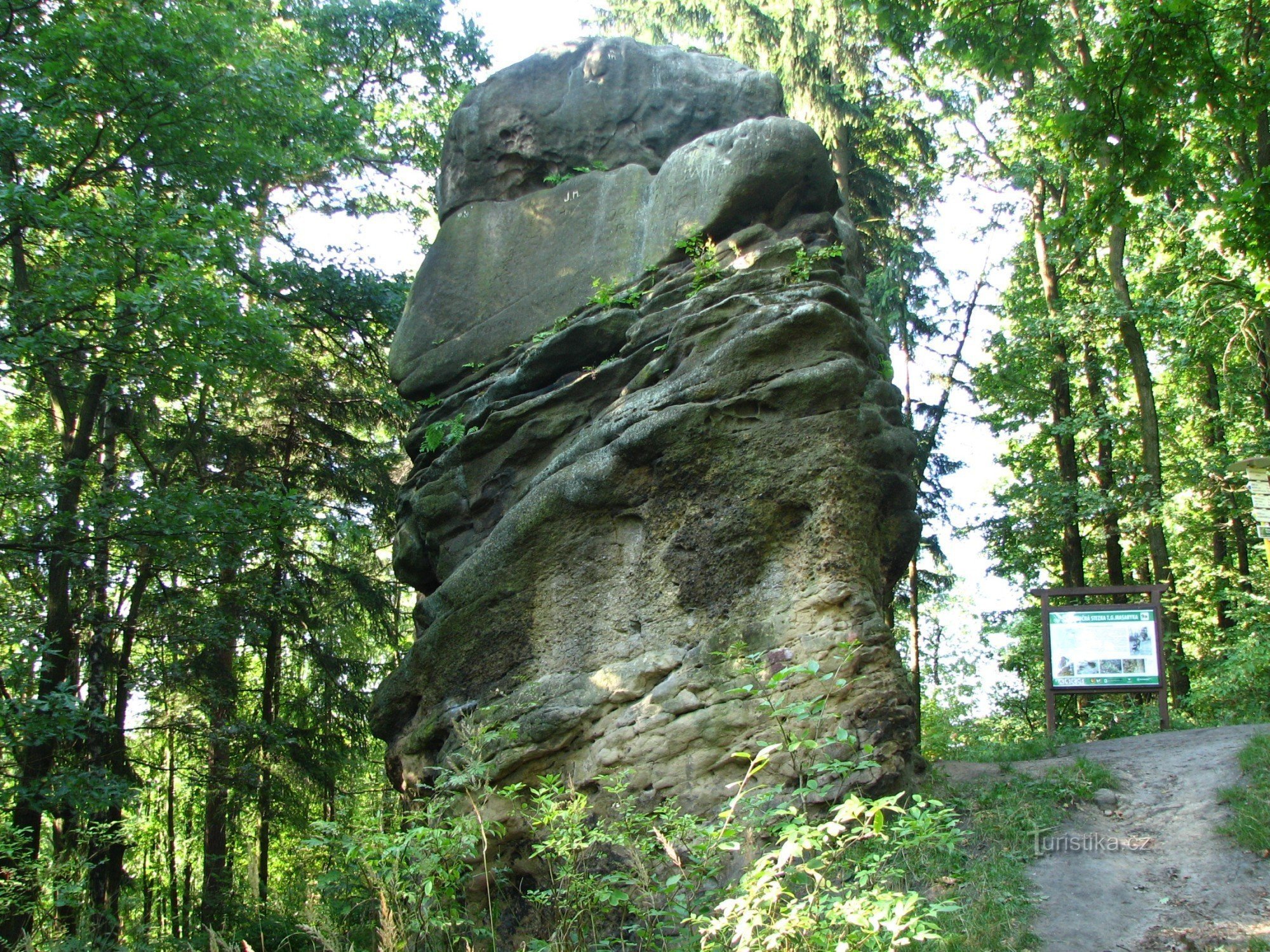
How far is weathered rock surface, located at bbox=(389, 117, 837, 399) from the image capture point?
8.51 metres

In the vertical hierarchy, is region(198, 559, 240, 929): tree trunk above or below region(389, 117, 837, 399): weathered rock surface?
below

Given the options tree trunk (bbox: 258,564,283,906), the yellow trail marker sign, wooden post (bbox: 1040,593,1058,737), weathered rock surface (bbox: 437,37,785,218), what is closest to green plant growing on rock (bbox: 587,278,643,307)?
weathered rock surface (bbox: 437,37,785,218)

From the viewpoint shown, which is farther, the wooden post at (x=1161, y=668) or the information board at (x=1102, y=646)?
the information board at (x=1102, y=646)

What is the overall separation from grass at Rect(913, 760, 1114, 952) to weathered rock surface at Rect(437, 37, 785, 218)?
22.9ft

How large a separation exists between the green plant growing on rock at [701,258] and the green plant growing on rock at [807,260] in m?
0.72

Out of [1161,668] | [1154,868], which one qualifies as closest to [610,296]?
[1154,868]

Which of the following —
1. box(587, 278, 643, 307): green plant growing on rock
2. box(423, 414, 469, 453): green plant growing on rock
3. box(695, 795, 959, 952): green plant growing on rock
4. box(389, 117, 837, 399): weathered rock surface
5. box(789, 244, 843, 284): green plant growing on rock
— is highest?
box(389, 117, 837, 399): weathered rock surface

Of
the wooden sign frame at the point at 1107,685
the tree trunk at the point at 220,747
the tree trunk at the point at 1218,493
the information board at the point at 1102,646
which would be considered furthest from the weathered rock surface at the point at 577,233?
the tree trunk at the point at 1218,493

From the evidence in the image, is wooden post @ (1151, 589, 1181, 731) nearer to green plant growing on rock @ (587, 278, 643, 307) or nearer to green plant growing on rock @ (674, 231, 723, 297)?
green plant growing on rock @ (674, 231, 723, 297)

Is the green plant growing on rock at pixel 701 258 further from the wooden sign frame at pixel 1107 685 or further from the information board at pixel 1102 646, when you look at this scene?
the information board at pixel 1102 646

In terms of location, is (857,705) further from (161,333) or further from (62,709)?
(161,333)

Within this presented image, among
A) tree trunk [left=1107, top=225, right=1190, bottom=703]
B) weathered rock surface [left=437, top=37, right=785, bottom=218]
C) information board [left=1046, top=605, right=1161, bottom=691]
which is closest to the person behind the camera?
information board [left=1046, top=605, right=1161, bottom=691]

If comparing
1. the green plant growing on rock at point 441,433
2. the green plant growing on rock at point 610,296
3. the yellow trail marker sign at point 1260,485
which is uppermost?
the green plant growing on rock at point 610,296

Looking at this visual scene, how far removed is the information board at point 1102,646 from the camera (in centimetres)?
912
